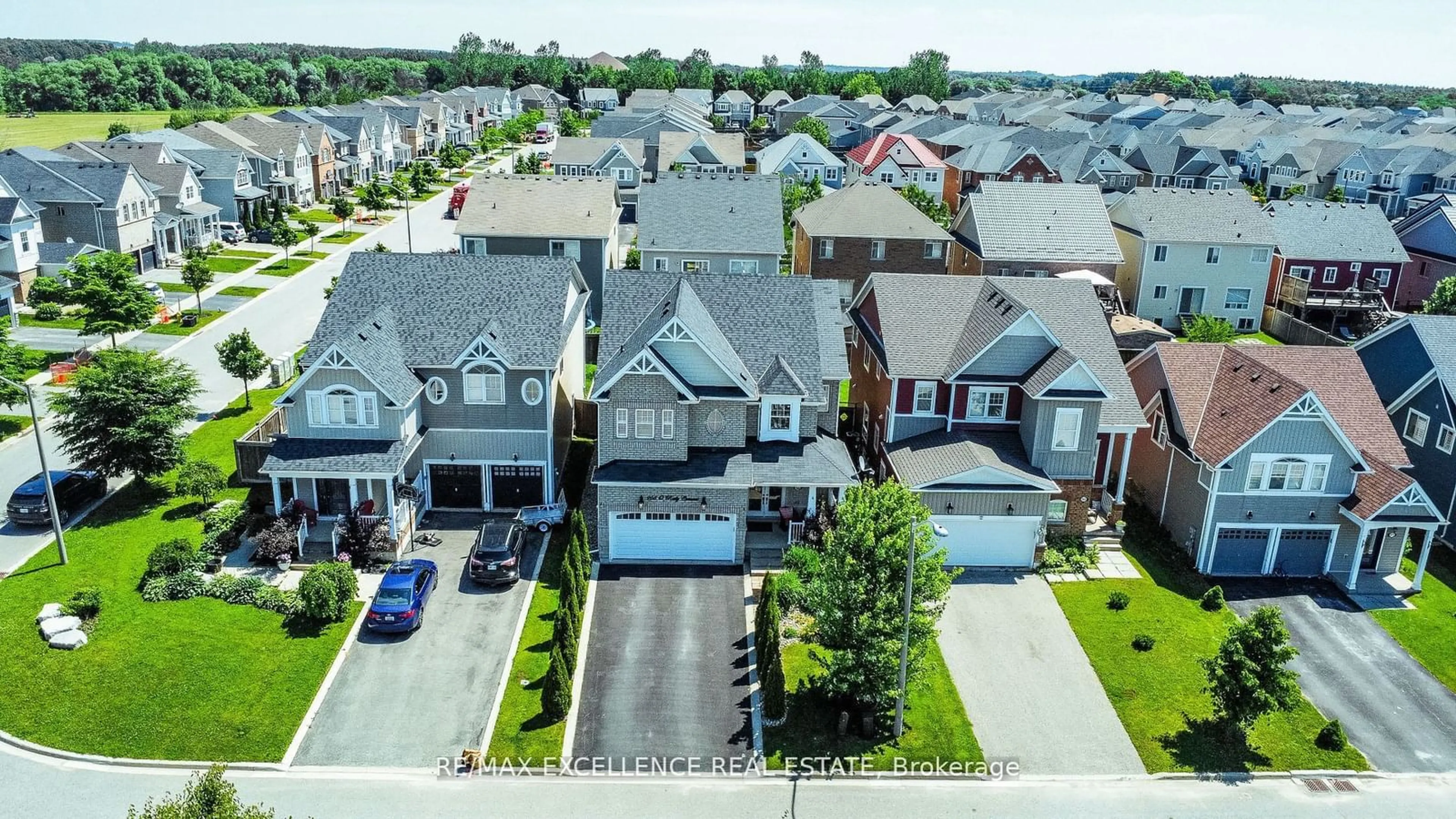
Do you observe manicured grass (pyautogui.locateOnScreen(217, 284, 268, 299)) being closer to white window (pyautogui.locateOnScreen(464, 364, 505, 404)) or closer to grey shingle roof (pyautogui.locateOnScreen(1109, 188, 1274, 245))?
white window (pyautogui.locateOnScreen(464, 364, 505, 404))

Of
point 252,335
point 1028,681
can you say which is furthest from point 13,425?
point 1028,681

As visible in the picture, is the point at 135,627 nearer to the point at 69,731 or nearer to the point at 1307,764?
the point at 69,731

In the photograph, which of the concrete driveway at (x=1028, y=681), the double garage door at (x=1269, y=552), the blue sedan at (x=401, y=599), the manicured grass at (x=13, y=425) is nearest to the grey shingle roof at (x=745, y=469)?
the concrete driveway at (x=1028, y=681)

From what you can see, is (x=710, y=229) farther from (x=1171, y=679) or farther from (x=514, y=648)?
(x=1171, y=679)

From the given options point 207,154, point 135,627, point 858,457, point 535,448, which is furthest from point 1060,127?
point 135,627

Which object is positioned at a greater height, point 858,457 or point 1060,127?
point 1060,127

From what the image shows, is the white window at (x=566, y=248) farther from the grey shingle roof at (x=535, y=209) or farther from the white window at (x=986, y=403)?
the white window at (x=986, y=403)

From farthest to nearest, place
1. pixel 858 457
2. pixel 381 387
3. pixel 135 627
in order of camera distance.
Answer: pixel 858 457, pixel 381 387, pixel 135 627
